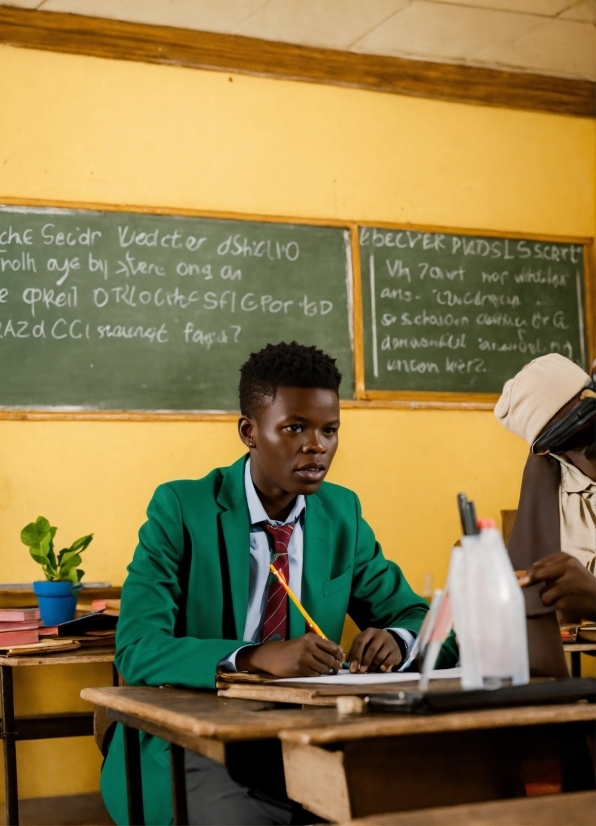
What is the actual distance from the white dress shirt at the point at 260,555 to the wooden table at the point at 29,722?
0.83 metres

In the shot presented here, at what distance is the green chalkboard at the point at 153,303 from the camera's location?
145 inches

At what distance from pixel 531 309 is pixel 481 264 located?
29 centimetres

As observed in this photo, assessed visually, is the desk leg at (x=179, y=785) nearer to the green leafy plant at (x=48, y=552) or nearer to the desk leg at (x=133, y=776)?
the desk leg at (x=133, y=776)

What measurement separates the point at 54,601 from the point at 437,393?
180cm

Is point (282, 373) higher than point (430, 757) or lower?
higher

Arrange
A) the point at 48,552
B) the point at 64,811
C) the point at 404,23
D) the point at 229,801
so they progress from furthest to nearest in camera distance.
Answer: the point at 404,23, the point at 64,811, the point at 48,552, the point at 229,801

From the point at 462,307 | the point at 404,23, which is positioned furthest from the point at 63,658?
the point at 404,23

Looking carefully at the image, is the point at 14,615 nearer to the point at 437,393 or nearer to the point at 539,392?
the point at 539,392

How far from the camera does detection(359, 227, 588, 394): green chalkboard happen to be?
4117 mm

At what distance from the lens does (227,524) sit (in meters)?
2.22

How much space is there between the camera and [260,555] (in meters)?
2.30

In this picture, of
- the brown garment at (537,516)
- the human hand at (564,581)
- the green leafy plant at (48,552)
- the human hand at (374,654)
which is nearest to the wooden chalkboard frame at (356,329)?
the green leafy plant at (48,552)

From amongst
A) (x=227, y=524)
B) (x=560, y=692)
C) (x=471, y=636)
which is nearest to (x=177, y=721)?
(x=471, y=636)

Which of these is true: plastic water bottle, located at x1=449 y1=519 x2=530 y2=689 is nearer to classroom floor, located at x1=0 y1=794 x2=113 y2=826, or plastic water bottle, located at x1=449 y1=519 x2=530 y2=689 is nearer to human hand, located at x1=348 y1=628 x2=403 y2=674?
human hand, located at x1=348 y1=628 x2=403 y2=674
